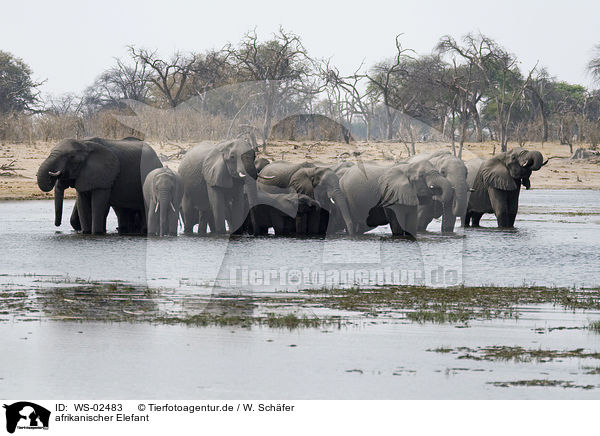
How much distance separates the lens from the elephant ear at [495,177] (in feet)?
72.5

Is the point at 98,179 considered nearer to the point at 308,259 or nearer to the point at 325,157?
the point at 308,259

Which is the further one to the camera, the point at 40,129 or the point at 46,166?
the point at 40,129

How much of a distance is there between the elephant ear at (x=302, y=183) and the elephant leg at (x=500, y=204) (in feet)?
13.7

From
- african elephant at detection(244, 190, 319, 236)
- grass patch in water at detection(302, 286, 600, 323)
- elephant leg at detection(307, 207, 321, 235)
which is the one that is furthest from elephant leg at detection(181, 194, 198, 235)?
grass patch in water at detection(302, 286, 600, 323)

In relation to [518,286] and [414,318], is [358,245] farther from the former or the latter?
[414,318]

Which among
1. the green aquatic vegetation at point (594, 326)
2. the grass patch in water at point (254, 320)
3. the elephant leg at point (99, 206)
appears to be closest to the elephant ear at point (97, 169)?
the elephant leg at point (99, 206)

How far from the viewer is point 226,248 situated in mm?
16688

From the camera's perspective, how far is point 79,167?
1919 centimetres

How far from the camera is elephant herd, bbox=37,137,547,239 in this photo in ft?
61.8

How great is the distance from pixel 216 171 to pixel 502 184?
230 inches

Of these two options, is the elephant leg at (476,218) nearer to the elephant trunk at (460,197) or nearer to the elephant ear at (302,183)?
the elephant trunk at (460,197)

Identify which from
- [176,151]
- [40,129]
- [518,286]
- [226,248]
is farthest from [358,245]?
[40,129]

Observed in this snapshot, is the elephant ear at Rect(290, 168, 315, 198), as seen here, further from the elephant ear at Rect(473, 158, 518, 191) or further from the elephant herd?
the elephant ear at Rect(473, 158, 518, 191)

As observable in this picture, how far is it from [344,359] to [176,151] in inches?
1168
